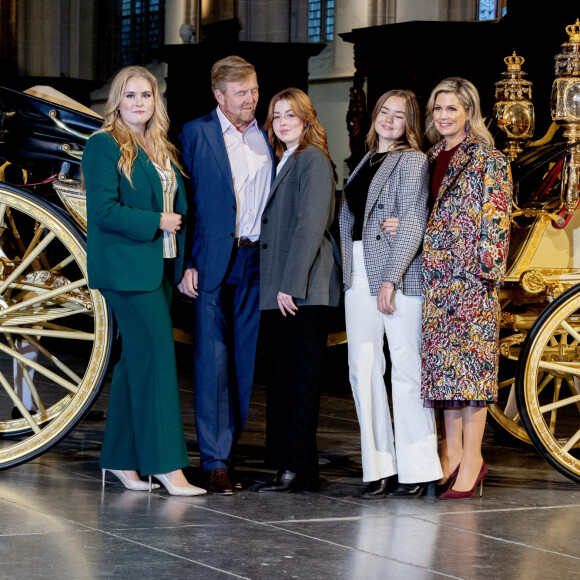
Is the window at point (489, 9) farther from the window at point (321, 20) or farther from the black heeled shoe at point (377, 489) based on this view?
the black heeled shoe at point (377, 489)

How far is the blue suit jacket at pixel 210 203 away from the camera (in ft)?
13.3

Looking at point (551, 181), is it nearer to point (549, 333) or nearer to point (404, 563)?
point (549, 333)

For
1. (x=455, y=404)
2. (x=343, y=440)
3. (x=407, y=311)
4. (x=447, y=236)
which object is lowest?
(x=343, y=440)

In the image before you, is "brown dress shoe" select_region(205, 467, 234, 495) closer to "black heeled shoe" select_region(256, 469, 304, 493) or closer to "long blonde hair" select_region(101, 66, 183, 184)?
"black heeled shoe" select_region(256, 469, 304, 493)

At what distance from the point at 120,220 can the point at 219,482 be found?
3.09 ft

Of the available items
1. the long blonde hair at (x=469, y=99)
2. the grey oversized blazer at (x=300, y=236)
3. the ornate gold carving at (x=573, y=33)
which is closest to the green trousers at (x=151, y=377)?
the grey oversized blazer at (x=300, y=236)

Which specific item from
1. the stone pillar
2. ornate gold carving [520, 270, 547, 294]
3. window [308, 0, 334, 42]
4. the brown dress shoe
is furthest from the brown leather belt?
window [308, 0, 334, 42]

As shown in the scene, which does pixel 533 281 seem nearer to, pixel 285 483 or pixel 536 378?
pixel 536 378

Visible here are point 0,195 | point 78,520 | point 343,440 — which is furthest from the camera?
point 343,440

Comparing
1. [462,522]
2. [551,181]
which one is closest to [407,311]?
[462,522]

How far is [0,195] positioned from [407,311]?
1.48 meters

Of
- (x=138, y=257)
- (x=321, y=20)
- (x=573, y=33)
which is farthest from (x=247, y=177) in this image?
(x=321, y=20)

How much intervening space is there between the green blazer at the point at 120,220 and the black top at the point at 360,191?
652 millimetres

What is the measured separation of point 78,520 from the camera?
354cm
